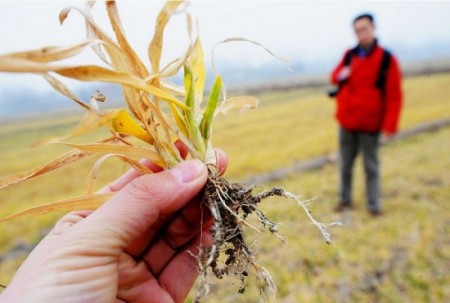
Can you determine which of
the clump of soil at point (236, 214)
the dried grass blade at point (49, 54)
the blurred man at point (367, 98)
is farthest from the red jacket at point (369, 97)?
the dried grass blade at point (49, 54)

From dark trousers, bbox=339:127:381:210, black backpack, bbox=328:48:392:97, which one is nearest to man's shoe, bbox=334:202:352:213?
dark trousers, bbox=339:127:381:210

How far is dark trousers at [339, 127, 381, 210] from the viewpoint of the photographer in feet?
19.7

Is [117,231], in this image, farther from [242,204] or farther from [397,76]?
[397,76]

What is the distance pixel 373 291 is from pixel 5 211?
1441cm

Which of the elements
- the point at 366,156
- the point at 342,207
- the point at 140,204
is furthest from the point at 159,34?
the point at 342,207

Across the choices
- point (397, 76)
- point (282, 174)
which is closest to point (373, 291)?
point (397, 76)

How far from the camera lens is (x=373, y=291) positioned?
4484 millimetres

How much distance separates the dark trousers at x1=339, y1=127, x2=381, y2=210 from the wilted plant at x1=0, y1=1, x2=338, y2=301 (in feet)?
14.4

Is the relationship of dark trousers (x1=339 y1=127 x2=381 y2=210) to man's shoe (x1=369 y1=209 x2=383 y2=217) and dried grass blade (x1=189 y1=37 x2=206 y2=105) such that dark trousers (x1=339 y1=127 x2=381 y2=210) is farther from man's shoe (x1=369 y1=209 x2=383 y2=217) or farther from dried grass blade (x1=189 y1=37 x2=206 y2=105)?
dried grass blade (x1=189 y1=37 x2=206 y2=105)

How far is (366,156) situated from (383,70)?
4.43 feet

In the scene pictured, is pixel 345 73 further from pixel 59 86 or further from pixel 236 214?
pixel 59 86

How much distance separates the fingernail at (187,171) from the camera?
1766 mm

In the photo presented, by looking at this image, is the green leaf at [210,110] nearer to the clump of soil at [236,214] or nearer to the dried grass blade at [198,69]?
the dried grass blade at [198,69]

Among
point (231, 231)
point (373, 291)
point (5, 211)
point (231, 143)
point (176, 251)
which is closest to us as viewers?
point (231, 231)
